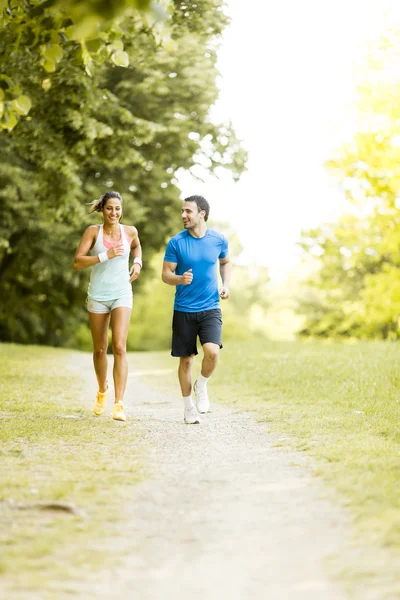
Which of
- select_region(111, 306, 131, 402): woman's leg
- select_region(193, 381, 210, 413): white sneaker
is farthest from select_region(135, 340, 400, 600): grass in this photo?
select_region(111, 306, 131, 402): woman's leg

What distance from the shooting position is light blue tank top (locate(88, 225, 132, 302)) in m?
9.12

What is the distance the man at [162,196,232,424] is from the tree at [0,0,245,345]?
6.07ft

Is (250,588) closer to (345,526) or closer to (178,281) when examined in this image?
(345,526)

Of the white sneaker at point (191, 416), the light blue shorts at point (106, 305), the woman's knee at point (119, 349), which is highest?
the light blue shorts at point (106, 305)

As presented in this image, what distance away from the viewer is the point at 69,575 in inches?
151

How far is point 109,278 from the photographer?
912cm

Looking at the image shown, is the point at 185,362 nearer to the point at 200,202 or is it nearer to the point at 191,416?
the point at 191,416

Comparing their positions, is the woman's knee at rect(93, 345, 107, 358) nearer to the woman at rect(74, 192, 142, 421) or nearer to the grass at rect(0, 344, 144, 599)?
the woman at rect(74, 192, 142, 421)

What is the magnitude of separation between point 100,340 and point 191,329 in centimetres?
111

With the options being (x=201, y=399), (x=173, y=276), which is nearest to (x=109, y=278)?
(x=173, y=276)

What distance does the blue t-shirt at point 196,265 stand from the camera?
8828 millimetres

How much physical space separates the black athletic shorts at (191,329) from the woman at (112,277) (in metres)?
0.57

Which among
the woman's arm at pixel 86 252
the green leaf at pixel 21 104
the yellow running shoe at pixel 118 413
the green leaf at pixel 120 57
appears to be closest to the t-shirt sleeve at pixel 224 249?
the woman's arm at pixel 86 252

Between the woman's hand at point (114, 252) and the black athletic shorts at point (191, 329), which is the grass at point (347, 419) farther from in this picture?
the woman's hand at point (114, 252)
